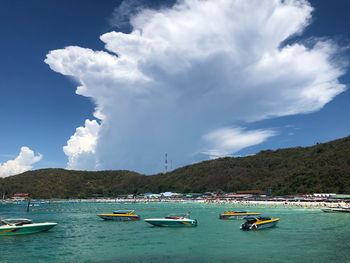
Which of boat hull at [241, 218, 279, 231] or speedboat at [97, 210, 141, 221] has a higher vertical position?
speedboat at [97, 210, 141, 221]

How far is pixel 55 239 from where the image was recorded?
51719mm

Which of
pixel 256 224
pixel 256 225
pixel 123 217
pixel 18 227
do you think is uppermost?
pixel 123 217

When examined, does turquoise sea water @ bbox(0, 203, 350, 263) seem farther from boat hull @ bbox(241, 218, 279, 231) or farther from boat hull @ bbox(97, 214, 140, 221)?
boat hull @ bbox(97, 214, 140, 221)

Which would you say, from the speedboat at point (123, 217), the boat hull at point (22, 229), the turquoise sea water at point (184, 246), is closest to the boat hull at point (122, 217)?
the speedboat at point (123, 217)

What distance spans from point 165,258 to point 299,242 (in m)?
18.2

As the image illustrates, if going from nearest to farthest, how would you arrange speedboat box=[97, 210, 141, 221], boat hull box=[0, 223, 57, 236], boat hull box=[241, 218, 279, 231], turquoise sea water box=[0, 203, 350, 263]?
1. turquoise sea water box=[0, 203, 350, 263]
2. boat hull box=[0, 223, 57, 236]
3. boat hull box=[241, 218, 279, 231]
4. speedboat box=[97, 210, 141, 221]

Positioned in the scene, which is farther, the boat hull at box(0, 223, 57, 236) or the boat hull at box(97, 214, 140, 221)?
the boat hull at box(97, 214, 140, 221)

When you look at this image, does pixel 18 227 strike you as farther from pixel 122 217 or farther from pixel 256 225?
pixel 256 225

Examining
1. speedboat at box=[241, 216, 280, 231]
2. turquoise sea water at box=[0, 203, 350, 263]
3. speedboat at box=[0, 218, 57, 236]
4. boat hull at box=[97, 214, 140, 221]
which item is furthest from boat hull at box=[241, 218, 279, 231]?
speedboat at box=[0, 218, 57, 236]

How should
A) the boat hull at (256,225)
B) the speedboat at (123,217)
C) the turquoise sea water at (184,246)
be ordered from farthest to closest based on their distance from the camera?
the speedboat at (123,217) → the boat hull at (256,225) → the turquoise sea water at (184,246)

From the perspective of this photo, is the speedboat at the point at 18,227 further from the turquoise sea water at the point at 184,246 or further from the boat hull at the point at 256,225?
the boat hull at the point at 256,225

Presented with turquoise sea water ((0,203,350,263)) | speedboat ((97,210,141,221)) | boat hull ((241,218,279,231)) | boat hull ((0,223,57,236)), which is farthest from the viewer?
speedboat ((97,210,141,221))

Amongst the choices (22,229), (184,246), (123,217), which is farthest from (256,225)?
(22,229)

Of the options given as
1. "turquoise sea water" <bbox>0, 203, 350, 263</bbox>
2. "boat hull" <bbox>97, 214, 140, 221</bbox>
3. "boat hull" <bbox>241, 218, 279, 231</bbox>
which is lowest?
"turquoise sea water" <bbox>0, 203, 350, 263</bbox>
